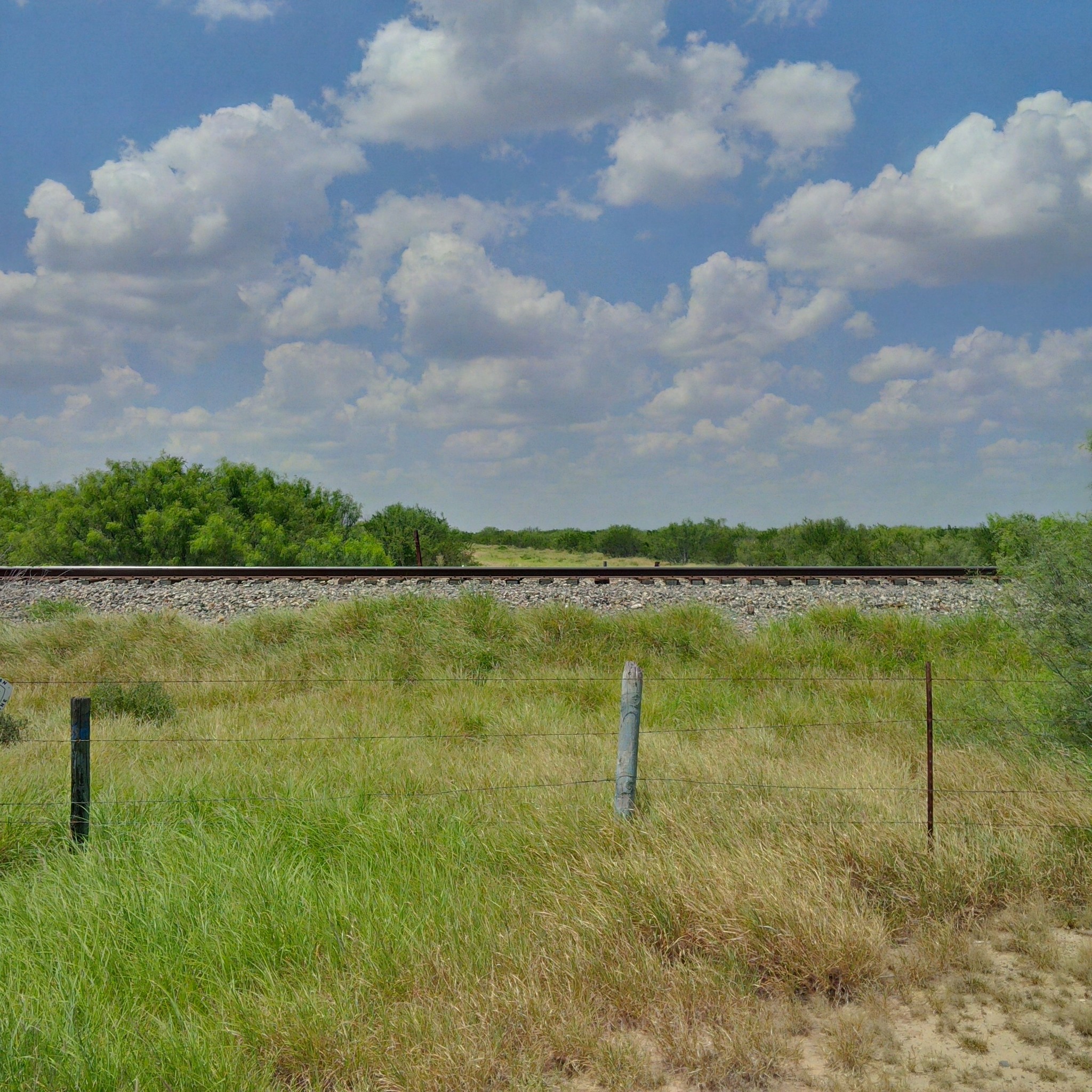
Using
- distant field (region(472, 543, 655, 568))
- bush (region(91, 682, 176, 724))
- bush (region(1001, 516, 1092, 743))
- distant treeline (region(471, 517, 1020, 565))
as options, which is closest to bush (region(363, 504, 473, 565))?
distant field (region(472, 543, 655, 568))

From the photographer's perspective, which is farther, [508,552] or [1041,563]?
[508,552]

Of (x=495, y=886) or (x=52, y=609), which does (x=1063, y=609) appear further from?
(x=52, y=609)

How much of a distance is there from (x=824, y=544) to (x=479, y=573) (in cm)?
1806

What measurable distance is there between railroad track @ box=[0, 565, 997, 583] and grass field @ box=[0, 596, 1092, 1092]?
735 centimetres

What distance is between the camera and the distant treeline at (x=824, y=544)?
27.3m

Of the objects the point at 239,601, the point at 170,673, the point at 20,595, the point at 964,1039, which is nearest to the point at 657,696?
the point at 964,1039

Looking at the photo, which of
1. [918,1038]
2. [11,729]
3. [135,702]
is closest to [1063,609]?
[918,1038]

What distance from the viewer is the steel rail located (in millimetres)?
16078

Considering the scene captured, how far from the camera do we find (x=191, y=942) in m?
4.20

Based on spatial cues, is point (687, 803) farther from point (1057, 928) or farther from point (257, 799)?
point (257, 799)

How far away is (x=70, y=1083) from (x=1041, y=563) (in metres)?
7.56

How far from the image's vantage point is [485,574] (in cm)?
1620

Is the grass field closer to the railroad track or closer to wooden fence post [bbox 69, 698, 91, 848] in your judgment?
wooden fence post [bbox 69, 698, 91, 848]

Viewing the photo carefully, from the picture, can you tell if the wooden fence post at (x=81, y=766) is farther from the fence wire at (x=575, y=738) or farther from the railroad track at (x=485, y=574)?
the railroad track at (x=485, y=574)
